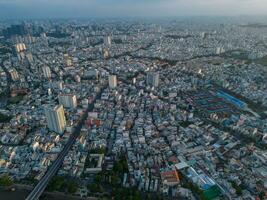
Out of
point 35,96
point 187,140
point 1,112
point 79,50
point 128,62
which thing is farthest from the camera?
point 79,50

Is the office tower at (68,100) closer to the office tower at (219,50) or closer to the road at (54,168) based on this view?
the road at (54,168)

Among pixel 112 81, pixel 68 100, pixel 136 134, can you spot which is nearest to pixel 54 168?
pixel 136 134

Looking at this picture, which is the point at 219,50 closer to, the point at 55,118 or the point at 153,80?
the point at 153,80

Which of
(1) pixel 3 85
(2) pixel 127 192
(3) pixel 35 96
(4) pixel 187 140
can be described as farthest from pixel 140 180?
(1) pixel 3 85

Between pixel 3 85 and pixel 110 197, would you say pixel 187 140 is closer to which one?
pixel 110 197

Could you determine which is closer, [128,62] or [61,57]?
[128,62]

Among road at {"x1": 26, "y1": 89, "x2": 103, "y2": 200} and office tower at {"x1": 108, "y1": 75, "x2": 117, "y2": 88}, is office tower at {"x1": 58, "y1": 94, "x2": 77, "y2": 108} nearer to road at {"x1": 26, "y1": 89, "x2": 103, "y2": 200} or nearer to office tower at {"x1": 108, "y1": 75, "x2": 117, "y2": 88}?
road at {"x1": 26, "y1": 89, "x2": 103, "y2": 200}

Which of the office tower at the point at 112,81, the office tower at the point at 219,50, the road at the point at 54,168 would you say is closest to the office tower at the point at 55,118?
the road at the point at 54,168
